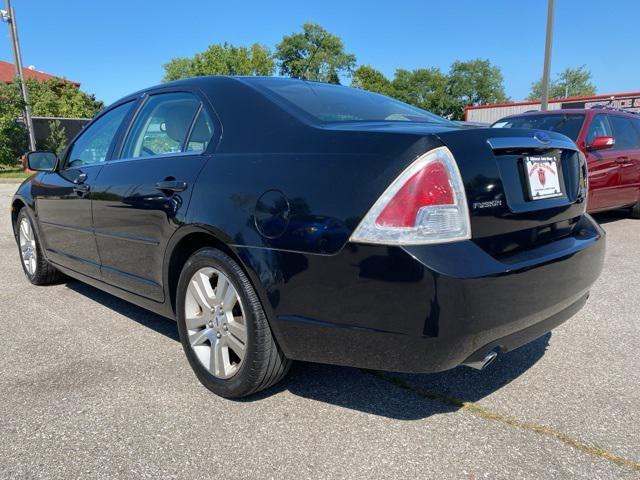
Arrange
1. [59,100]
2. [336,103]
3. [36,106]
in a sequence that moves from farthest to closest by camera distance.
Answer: [59,100] → [36,106] → [336,103]

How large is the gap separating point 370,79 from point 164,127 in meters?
82.1

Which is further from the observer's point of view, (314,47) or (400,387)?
(314,47)

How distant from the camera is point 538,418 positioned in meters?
2.33

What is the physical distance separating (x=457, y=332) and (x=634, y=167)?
680 cm

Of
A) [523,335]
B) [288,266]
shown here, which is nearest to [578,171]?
[523,335]

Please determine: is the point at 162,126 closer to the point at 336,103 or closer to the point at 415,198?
the point at 336,103

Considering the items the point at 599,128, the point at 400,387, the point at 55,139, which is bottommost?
the point at 400,387

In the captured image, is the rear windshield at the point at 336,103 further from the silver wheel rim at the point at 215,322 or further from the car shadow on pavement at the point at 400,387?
the car shadow on pavement at the point at 400,387

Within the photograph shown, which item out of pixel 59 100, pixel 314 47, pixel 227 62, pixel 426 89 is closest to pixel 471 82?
pixel 426 89

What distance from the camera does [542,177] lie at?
91.0 inches

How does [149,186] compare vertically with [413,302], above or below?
above

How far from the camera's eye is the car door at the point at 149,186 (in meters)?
2.67

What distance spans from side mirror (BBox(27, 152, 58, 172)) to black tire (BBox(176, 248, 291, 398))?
2326mm

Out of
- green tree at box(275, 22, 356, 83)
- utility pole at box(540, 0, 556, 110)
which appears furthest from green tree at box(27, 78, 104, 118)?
Result: green tree at box(275, 22, 356, 83)
